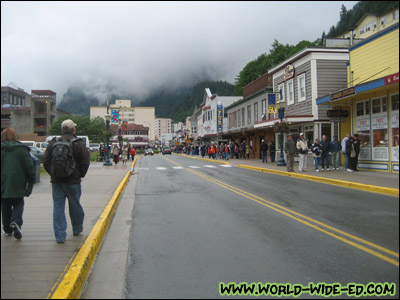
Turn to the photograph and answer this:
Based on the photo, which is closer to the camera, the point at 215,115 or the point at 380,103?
the point at 380,103

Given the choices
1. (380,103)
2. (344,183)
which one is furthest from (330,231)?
(344,183)

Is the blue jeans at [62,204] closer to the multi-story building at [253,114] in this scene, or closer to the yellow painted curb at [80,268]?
the yellow painted curb at [80,268]

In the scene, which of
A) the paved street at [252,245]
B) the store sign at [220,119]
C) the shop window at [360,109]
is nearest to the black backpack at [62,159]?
the paved street at [252,245]

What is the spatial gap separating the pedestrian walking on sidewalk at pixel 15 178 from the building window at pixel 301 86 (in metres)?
21.5

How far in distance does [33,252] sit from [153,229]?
236 centimetres

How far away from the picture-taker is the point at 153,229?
6.39 metres

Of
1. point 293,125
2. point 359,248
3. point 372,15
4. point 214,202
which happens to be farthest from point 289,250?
point 293,125

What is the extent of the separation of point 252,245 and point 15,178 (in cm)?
341

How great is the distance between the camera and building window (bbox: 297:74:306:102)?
77.4ft

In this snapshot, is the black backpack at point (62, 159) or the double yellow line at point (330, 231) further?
the black backpack at point (62, 159)

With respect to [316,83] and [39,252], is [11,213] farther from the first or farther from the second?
[316,83]

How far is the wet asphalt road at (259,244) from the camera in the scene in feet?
11.1

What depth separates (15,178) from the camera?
169 inches

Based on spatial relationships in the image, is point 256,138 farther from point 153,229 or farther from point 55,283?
point 55,283
